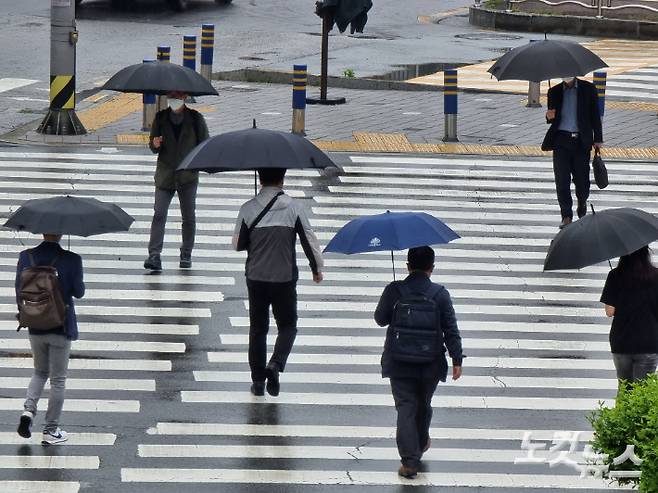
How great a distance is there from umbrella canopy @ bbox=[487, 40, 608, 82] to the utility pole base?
779 cm

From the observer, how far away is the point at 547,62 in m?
15.8

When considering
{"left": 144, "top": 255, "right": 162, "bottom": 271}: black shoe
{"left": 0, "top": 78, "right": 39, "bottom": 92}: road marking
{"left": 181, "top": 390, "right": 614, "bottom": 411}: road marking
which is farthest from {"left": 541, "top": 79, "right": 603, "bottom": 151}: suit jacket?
{"left": 0, "top": 78, "right": 39, "bottom": 92}: road marking

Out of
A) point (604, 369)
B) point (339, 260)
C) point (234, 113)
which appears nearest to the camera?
point (604, 369)

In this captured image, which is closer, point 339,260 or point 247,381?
point 247,381

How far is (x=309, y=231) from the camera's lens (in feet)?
35.8

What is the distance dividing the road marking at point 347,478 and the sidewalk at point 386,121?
12.2 meters

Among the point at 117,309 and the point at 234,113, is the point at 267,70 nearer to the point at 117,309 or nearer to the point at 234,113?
the point at 234,113

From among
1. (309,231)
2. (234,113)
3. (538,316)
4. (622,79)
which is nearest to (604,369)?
(538,316)

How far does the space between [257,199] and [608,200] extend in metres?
8.73

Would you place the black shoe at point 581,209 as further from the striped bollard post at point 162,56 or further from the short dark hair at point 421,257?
the short dark hair at point 421,257

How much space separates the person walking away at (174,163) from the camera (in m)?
14.7

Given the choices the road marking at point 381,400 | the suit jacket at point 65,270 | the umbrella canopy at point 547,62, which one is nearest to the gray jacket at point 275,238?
the road marking at point 381,400

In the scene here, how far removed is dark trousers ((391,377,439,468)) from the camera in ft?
30.9

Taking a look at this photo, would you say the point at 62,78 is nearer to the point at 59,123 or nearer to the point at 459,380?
the point at 59,123
